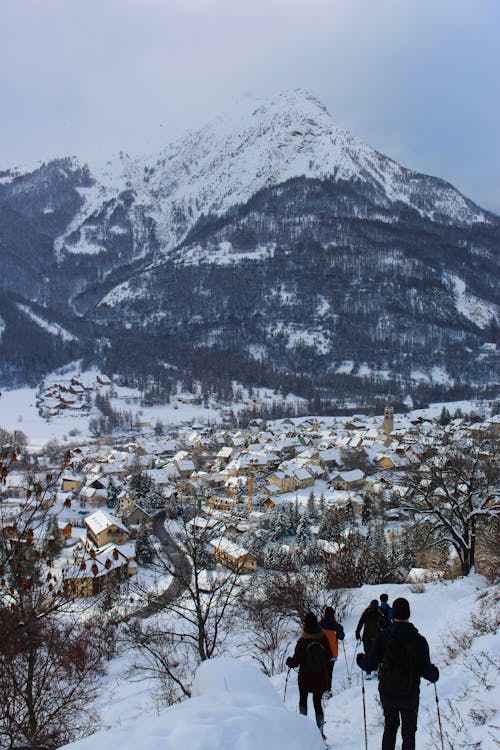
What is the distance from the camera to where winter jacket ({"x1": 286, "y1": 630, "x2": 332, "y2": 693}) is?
13.9 ft

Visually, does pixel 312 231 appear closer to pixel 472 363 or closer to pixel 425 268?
pixel 425 268

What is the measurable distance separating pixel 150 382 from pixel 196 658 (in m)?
93.1

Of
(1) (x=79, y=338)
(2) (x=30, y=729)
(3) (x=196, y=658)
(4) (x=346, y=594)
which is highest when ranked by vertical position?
(1) (x=79, y=338)

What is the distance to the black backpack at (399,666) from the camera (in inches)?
134

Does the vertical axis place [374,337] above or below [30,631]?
above

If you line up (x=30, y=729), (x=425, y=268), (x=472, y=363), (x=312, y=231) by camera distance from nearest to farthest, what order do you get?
1. (x=30, y=729)
2. (x=472, y=363)
3. (x=425, y=268)
4. (x=312, y=231)

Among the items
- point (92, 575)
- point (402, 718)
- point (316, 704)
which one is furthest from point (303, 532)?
point (402, 718)

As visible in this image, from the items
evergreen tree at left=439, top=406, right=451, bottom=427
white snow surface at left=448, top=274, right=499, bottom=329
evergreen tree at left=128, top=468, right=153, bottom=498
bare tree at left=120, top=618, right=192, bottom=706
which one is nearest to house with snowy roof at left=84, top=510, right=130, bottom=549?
evergreen tree at left=128, top=468, right=153, bottom=498

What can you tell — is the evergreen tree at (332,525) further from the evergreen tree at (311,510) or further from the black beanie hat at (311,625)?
the black beanie hat at (311,625)

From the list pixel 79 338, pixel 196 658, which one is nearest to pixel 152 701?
pixel 196 658

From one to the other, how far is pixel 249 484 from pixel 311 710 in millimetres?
36168

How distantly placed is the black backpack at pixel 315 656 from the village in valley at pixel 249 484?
366 inches

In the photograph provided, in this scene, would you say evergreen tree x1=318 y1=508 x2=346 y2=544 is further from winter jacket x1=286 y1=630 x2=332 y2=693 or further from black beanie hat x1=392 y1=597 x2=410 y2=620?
black beanie hat x1=392 y1=597 x2=410 y2=620

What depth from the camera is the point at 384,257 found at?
161000 millimetres
